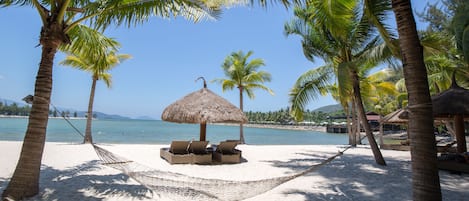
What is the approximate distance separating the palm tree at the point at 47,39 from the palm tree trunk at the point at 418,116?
116 inches

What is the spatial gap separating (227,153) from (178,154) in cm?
131

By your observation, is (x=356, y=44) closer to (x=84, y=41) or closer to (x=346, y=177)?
(x=346, y=177)

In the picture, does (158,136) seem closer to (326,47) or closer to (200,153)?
(200,153)

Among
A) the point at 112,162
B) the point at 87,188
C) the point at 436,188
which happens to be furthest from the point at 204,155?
the point at 436,188

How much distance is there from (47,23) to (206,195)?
10.2 feet

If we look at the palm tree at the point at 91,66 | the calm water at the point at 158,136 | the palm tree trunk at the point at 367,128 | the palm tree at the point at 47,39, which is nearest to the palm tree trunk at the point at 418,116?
the palm tree at the point at 47,39

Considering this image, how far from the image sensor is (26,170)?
11.4 feet

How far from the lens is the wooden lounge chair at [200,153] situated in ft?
23.3

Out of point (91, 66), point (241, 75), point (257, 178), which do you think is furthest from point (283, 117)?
point (257, 178)

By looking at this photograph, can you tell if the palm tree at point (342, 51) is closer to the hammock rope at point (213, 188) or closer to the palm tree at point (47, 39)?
the hammock rope at point (213, 188)

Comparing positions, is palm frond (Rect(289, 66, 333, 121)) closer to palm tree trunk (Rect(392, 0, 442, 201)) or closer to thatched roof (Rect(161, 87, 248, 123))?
thatched roof (Rect(161, 87, 248, 123))

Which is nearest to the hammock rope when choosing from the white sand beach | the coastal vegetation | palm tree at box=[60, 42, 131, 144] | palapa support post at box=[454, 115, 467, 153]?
the white sand beach

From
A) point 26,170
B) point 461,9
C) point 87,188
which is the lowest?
point 87,188

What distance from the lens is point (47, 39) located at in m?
3.62
